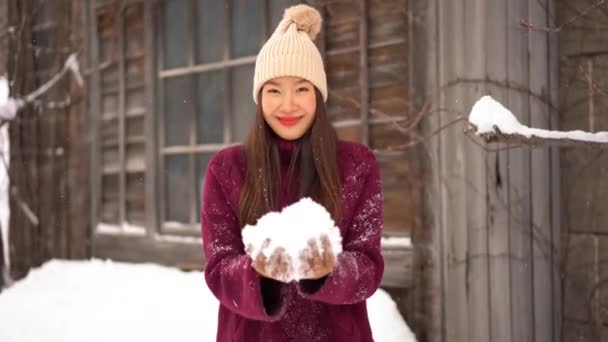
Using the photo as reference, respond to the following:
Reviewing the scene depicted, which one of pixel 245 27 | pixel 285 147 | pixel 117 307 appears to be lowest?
pixel 117 307

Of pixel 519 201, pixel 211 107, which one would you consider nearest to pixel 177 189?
pixel 211 107

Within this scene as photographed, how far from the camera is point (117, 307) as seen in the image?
141 inches

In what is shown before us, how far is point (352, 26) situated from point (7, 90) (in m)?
3.37

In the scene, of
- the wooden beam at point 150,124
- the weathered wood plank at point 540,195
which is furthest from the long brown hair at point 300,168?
the wooden beam at point 150,124

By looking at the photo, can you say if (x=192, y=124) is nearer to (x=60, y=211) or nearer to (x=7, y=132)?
(x=60, y=211)

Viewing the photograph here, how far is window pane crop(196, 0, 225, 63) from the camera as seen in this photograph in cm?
365

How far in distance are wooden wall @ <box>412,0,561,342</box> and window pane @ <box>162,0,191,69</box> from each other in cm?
200

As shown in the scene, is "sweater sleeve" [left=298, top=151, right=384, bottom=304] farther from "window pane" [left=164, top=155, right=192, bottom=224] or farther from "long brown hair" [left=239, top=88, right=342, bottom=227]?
"window pane" [left=164, top=155, right=192, bottom=224]

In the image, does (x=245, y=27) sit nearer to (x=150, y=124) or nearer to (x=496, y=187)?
(x=150, y=124)

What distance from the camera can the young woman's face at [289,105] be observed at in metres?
1.54

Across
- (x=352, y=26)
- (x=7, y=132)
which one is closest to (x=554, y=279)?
(x=352, y=26)

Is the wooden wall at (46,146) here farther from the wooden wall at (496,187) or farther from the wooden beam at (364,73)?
the wooden wall at (496,187)

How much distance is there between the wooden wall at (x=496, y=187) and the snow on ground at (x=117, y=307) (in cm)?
45

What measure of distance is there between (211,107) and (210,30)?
1.70 ft
